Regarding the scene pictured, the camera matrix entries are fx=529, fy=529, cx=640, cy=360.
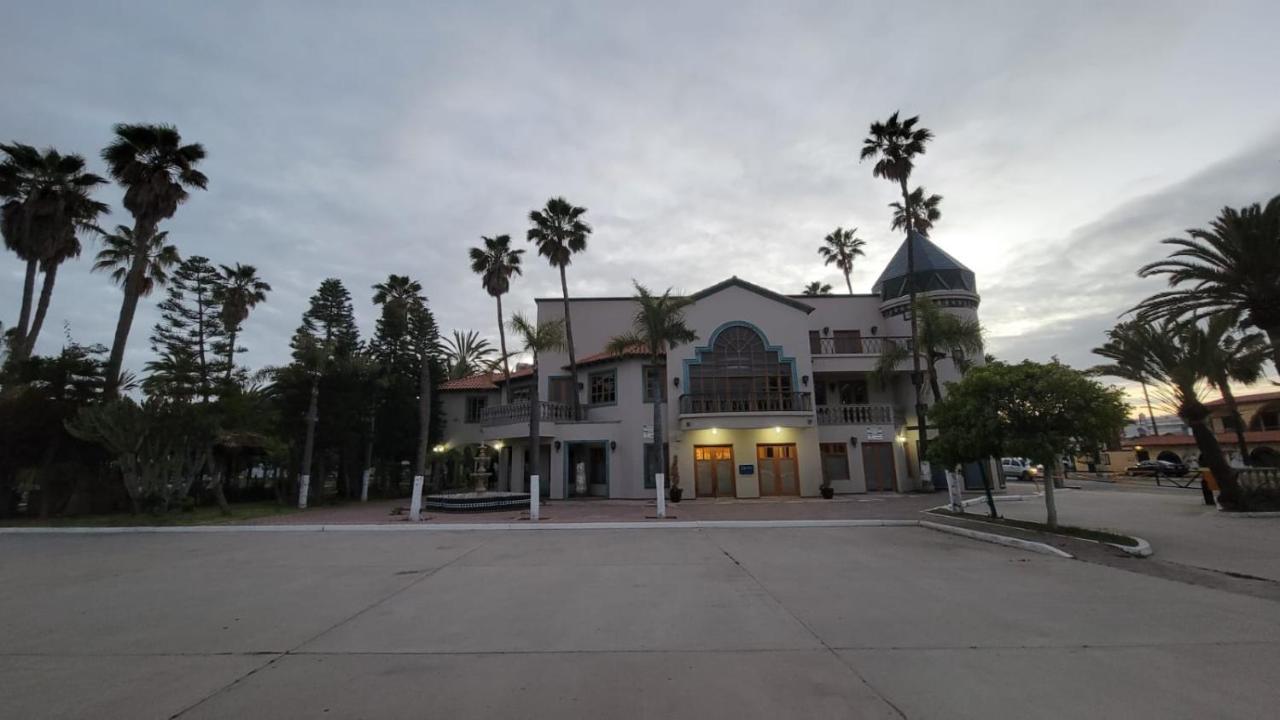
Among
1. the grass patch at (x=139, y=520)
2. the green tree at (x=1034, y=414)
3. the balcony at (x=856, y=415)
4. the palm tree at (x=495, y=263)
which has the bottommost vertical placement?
the grass patch at (x=139, y=520)

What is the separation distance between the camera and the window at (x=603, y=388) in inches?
1001

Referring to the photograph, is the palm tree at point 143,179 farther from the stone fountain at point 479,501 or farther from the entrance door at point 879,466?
the entrance door at point 879,466

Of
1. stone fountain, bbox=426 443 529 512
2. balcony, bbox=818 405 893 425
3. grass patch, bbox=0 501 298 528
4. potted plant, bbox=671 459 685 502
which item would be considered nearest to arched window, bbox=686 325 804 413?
balcony, bbox=818 405 893 425

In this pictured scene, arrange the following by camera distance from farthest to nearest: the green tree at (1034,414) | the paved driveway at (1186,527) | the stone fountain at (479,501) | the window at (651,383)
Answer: the window at (651,383)
the stone fountain at (479,501)
the green tree at (1034,414)
the paved driveway at (1186,527)

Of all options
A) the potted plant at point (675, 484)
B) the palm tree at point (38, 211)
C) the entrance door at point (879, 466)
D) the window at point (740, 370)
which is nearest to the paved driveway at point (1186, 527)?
the entrance door at point (879, 466)

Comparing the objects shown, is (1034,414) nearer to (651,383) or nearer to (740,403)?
(740,403)

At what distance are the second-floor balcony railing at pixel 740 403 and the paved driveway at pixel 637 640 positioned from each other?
13.6 metres

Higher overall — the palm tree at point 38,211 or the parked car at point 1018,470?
the palm tree at point 38,211

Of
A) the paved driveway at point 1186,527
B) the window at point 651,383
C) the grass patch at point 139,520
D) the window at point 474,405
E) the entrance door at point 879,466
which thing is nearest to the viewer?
the paved driveway at point 1186,527

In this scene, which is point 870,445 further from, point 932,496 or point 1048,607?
point 1048,607

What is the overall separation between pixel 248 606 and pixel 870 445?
2458cm

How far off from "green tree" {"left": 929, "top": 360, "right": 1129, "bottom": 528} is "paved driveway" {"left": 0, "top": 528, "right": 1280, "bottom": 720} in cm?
279

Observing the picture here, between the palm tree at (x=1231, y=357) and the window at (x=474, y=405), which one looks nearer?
the palm tree at (x=1231, y=357)

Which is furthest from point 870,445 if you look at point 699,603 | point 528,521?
point 699,603
